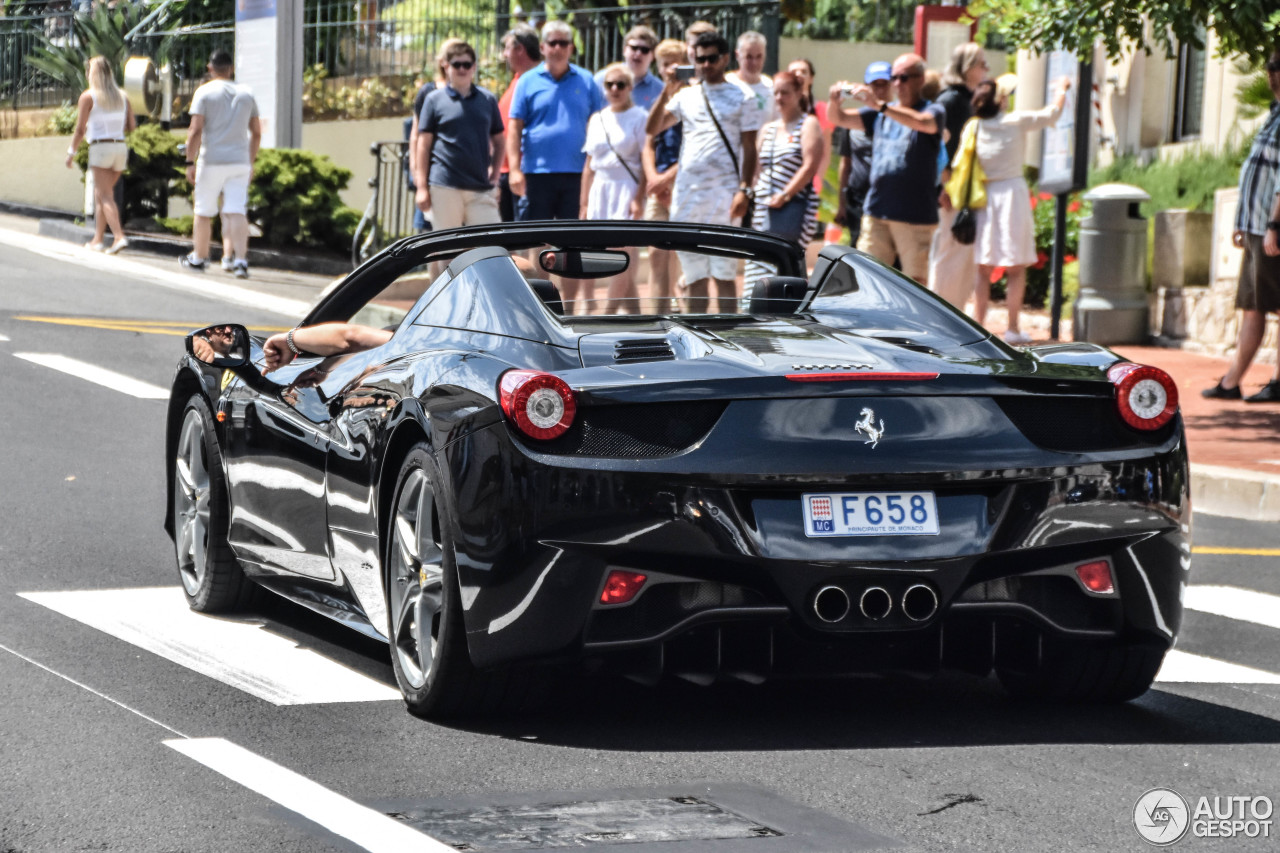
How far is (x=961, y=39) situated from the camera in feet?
83.3

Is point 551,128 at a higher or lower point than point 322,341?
higher

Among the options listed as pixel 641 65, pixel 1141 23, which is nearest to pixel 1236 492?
pixel 1141 23

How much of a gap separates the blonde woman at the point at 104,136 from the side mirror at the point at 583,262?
49.8 ft

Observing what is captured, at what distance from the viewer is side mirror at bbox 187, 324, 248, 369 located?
6820mm

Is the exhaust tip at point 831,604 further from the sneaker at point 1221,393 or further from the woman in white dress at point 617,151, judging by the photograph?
the woman in white dress at point 617,151

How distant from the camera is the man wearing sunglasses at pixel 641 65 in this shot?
15219mm

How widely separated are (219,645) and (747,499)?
2.12 meters

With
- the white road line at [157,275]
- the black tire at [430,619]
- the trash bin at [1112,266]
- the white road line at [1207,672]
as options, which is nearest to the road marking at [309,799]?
the black tire at [430,619]

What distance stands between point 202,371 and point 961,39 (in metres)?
19.5

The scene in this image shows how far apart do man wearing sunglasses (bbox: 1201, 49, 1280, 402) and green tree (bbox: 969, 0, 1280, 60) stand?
1.94 ft

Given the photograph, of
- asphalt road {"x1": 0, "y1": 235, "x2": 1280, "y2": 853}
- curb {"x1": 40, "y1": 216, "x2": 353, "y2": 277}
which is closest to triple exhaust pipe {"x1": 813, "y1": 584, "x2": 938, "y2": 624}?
asphalt road {"x1": 0, "y1": 235, "x2": 1280, "y2": 853}

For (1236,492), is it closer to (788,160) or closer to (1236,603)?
(1236,603)

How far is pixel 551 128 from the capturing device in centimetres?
1487

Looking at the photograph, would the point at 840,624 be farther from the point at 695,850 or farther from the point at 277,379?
the point at 277,379
